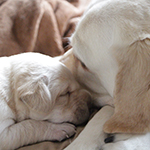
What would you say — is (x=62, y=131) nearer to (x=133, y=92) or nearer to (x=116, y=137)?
(x=116, y=137)

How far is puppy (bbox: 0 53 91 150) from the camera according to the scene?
130cm

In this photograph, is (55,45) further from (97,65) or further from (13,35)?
(97,65)

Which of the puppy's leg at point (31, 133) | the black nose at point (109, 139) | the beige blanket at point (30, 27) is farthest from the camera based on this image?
the beige blanket at point (30, 27)

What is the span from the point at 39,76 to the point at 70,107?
0.28 meters

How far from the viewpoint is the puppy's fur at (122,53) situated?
1027 mm

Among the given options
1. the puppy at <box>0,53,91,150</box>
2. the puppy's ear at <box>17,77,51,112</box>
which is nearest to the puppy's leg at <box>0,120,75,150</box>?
the puppy at <box>0,53,91,150</box>

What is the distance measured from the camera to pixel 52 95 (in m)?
1.40

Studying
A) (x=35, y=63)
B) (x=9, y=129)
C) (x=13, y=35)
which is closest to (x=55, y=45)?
(x=13, y=35)

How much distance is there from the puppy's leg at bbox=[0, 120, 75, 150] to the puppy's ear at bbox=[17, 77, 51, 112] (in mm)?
110

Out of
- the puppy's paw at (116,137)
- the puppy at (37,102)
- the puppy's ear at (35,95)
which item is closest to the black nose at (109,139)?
the puppy's paw at (116,137)

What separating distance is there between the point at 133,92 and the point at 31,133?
2.09ft

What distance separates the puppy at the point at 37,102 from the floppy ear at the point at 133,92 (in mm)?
394

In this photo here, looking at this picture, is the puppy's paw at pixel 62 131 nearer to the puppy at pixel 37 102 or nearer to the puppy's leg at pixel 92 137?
the puppy at pixel 37 102

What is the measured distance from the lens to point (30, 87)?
1.31m
